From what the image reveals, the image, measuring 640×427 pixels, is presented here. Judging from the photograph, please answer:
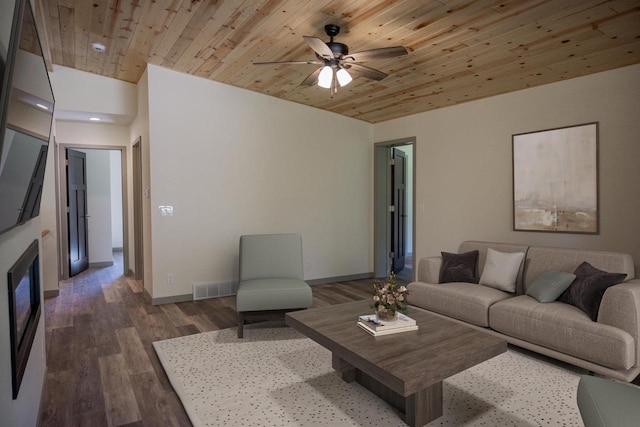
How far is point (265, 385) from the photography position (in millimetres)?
2684

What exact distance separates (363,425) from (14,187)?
2.05 metres

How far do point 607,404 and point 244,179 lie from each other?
4.50 m

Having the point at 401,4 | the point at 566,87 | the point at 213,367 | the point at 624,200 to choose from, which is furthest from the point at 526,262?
the point at 213,367

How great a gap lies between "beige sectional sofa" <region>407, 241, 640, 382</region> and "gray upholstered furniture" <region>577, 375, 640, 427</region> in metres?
1.12

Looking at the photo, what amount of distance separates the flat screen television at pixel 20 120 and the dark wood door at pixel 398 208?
5470 mm

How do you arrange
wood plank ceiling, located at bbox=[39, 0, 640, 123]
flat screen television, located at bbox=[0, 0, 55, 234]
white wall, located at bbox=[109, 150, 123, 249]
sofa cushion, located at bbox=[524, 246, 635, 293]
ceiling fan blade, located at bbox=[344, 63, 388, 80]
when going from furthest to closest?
1. white wall, located at bbox=[109, 150, 123, 249]
2. ceiling fan blade, located at bbox=[344, 63, 388, 80]
3. sofa cushion, located at bbox=[524, 246, 635, 293]
4. wood plank ceiling, located at bbox=[39, 0, 640, 123]
5. flat screen television, located at bbox=[0, 0, 55, 234]

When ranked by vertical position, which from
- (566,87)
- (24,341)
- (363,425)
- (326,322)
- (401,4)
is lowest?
(363,425)

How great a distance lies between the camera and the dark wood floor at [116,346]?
2.38 metres

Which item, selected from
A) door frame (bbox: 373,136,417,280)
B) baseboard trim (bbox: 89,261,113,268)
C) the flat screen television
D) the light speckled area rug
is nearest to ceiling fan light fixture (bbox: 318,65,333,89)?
the flat screen television

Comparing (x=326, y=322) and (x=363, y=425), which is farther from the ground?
(x=326, y=322)

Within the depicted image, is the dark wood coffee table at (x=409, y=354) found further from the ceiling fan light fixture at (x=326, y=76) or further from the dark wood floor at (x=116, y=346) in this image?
the ceiling fan light fixture at (x=326, y=76)

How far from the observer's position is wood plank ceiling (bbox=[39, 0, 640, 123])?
9.37 feet

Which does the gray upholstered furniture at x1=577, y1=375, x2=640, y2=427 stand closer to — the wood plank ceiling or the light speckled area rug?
the light speckled area rug

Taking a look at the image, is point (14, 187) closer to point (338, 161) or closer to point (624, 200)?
point (624, 200)
